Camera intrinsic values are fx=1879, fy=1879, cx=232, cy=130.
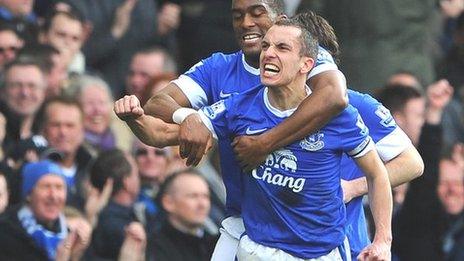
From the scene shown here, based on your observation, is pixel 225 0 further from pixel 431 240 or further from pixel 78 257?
pixel 78 257

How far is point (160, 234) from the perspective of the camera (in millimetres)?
12016

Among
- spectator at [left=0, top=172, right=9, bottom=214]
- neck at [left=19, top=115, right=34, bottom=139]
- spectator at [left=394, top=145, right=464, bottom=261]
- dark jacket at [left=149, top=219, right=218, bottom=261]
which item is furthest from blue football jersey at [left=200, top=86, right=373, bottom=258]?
neck at [left=19, top=115, right=34, bottom=139]

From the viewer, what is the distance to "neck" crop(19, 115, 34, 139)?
12.6m

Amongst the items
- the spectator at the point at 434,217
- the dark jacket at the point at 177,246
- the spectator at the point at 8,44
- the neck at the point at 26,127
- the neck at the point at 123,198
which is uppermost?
the spectator at the point at 8,44

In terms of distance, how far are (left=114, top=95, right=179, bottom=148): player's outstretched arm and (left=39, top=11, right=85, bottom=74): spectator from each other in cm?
527

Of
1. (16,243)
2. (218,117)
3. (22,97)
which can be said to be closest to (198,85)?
(218,117)

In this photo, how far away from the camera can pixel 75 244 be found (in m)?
11.5

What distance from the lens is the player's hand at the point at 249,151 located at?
871 cm

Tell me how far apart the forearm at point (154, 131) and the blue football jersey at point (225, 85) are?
433mm

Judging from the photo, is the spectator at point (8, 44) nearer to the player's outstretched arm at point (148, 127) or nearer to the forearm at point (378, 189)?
the player's outstretched arm at point (148, 127)

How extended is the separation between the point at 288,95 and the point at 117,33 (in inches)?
255

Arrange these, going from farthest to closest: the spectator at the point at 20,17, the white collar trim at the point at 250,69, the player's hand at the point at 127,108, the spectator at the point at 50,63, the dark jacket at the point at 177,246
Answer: the spectator at the point at 20,17 < the spectator at the point at 50,63 < the dark jacket at the point at 177,246 < the white collar trim at the point at 250,69 < the player's hand at the point at 127,108

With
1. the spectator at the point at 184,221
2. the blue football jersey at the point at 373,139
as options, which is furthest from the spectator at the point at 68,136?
the blue football jersey at the point at 373,139

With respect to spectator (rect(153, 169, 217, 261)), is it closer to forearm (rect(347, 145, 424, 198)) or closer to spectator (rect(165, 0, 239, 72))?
forearm (rect(347, 145, 424, 198))
